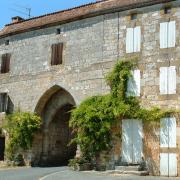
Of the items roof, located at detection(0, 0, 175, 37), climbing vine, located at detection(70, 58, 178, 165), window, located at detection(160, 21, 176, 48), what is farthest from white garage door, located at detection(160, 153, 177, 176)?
roof, located at detection(0, 0, 175, 37)

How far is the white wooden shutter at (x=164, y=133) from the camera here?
18453 millimetres

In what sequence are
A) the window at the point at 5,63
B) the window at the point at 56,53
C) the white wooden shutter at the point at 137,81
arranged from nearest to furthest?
the white wooden shutter at the point at 137,81 → the window at the point at 56,53 → the window at the point at 5,63

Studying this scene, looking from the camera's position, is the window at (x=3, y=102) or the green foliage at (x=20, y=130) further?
the window at (x=3, y=102)

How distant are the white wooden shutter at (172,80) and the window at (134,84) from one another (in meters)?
1.46

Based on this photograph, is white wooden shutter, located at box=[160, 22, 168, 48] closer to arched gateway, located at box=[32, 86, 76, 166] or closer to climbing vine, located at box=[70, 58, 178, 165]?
climbing vine, located at box=[70, 58, 178, 165]

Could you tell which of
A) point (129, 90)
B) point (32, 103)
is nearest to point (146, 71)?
point (129, 90)

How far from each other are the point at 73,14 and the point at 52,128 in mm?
6490


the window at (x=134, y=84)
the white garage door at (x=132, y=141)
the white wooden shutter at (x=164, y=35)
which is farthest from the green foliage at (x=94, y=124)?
the white wooden shutter at (x=164, y=35)

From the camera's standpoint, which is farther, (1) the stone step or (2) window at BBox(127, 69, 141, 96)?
(2) window at BBox(127, 69, 141, 96)

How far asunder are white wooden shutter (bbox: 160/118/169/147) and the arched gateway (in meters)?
5.92

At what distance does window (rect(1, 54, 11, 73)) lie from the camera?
84.0ft

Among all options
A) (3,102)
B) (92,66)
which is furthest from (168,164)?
(3,102)

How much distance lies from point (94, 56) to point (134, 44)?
91.4 inches

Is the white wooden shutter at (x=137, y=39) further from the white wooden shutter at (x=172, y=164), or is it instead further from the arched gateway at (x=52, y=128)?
the white wooden shutter at (x=172, y=164)
